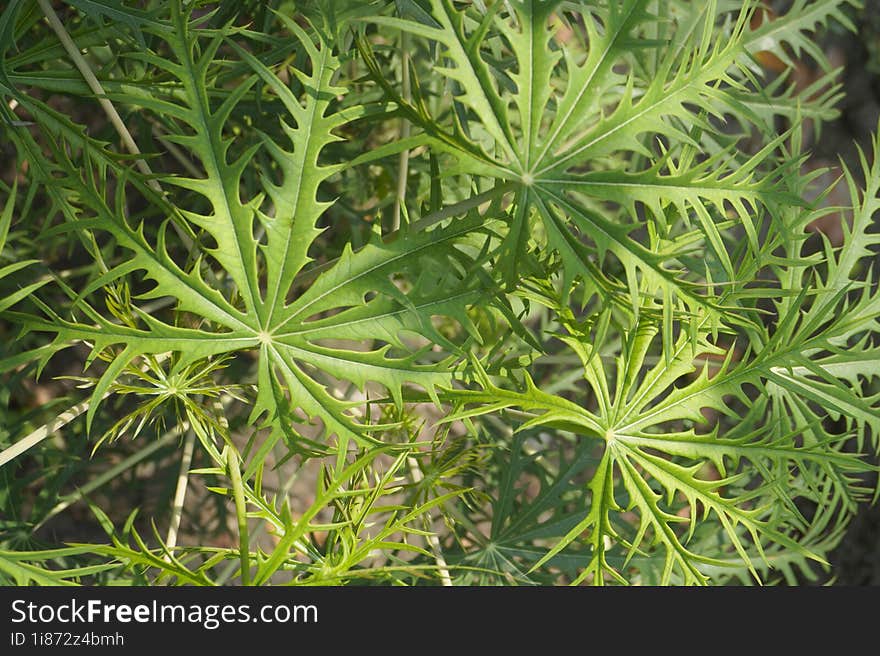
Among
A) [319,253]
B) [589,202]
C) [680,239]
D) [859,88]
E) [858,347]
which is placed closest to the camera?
[680,239]

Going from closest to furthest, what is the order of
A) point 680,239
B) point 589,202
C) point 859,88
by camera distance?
1. point 680,239
2. point 589,202
3. point 859,88

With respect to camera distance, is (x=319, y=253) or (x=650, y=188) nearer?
(x=650, y=188)

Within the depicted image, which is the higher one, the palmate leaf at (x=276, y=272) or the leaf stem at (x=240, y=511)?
the palmate leaf at (x=276, y=272)

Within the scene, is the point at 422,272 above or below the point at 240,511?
above

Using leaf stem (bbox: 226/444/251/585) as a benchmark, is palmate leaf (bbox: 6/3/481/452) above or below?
above

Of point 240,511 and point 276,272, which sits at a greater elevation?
point 276,272

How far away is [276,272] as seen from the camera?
52 cm

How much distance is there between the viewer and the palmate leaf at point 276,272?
0.49 metres

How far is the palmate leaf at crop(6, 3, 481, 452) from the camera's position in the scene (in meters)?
0.49

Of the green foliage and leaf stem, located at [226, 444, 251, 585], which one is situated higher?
the green foliage
